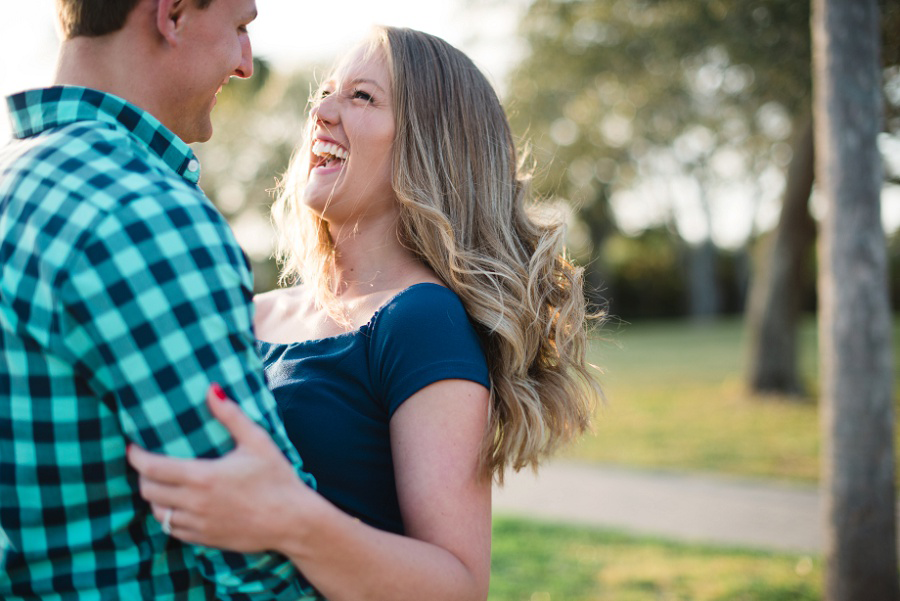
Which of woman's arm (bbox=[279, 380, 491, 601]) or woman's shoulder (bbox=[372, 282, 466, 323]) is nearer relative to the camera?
woman's arm (bbox=[279, 380, 491, 601])

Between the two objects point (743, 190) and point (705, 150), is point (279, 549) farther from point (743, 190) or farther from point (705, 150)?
point (743, 190)

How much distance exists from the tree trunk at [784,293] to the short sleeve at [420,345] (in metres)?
11.3

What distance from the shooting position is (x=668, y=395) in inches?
586

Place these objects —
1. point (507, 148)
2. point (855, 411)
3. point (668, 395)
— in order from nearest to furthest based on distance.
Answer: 1. point (507, 148)
2. point (855, 411)
3. point (668, 395)

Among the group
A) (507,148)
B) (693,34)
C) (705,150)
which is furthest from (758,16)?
(705,150)

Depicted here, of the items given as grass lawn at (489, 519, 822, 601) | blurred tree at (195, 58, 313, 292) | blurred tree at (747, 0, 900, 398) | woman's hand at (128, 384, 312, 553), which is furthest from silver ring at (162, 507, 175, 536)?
blurred tree at (195, 58, 313, 292)

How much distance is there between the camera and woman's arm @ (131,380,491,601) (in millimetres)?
1233

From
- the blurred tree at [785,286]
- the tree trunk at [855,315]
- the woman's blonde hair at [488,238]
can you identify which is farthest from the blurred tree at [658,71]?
the woman's blonde hair at [488,238]

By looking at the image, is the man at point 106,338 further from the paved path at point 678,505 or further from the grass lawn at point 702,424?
the paved path at point 678,505

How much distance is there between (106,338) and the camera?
120 centimetres

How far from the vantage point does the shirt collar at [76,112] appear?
142 cm

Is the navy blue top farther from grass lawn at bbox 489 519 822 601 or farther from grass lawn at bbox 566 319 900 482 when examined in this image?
grass lawn at bbox 489 519 822 601

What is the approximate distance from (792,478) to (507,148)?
7391 millimetres

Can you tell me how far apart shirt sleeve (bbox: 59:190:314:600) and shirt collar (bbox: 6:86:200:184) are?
28cm
